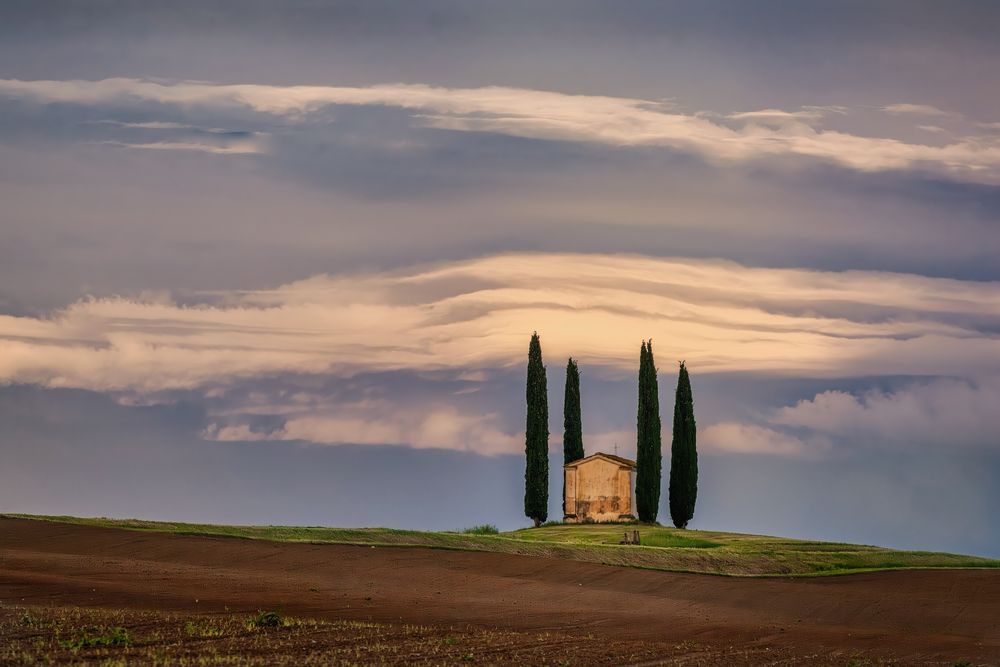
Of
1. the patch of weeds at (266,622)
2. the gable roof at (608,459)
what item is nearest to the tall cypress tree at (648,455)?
the gable roof at (608,459)

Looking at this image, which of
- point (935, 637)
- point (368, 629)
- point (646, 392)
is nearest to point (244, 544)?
point (368, 629)

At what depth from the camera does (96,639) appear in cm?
2486

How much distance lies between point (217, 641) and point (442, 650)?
4679mm

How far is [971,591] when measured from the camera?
44750 mm

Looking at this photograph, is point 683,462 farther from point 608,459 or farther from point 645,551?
point 645,551

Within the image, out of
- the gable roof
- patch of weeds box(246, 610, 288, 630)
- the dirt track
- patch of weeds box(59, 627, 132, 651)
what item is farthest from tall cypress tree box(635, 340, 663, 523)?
patch of weeds box(59, 627, 132, 651)

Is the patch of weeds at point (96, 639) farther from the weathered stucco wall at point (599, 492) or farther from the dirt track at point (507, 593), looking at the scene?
the weathered stucco wall at point (599, 492)

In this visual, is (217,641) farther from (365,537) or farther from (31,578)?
(365,537)

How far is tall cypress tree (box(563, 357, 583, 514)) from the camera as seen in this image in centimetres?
7694

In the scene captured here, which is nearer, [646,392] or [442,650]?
[442,650]

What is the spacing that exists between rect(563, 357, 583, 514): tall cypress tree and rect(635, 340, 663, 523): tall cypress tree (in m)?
4.94

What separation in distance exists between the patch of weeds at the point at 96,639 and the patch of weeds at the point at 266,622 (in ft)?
10.3

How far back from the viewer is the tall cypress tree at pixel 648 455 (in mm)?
72125

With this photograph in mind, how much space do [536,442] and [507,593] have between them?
3627 centimetres
